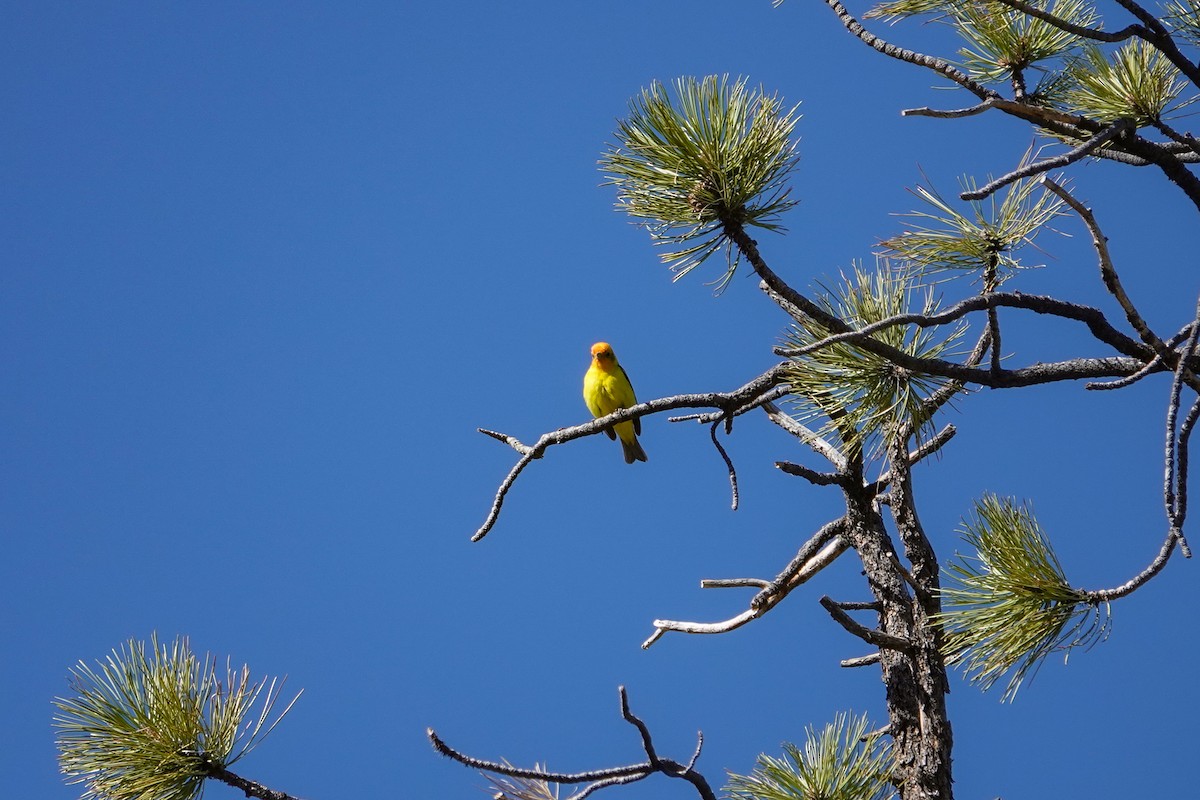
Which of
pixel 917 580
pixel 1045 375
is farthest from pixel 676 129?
pixel 917 580

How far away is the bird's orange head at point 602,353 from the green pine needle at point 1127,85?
5.36 metres

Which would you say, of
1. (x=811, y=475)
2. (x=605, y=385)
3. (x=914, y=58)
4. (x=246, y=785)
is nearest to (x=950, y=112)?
(x=914, y=58)

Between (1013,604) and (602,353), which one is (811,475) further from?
(602,353)

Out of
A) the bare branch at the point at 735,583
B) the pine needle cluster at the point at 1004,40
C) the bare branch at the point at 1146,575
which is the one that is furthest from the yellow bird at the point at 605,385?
the bare branch at the point at 1146,575

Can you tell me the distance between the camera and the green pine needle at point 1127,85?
360 cm

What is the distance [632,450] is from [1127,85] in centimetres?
679

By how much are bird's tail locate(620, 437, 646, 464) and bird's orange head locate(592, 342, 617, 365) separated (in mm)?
1245

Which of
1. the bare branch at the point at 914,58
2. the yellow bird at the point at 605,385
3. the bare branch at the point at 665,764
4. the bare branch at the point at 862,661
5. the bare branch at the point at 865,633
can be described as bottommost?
the bare branch at the point at 665,764

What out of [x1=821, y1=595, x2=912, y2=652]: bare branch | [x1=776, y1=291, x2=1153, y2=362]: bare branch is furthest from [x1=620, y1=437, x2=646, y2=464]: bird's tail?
[x1=776, y1=291, x2=1153, y2=362]: bare branch

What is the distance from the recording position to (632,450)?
10.1 metres

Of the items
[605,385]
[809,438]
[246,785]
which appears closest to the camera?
[246,785]

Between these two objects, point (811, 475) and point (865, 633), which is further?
point (811, 475)

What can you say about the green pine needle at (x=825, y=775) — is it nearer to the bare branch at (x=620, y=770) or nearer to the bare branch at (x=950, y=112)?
the bare branch at (x=620, y=770)

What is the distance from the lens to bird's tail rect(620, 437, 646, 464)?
10.0m
